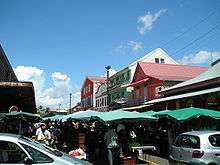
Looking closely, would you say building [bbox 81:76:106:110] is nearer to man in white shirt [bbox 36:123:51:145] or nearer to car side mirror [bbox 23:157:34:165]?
man in white shirt [bbox 36:123:51:145]

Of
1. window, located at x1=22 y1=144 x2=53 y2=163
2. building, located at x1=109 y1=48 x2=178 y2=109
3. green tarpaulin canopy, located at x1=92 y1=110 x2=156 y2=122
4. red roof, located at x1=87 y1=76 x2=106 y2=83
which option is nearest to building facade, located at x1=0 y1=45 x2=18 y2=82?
green tarpaulin canopy, located at x1=92 y1=110 x2=156 y2=122

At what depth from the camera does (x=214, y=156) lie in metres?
10.5

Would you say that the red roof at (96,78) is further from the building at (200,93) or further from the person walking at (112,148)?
the person walking at (112,148)

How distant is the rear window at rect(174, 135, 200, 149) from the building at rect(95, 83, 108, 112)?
177ft

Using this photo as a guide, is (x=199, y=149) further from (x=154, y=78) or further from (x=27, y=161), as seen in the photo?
(x=154, y=78)

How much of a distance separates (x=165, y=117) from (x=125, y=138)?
2.58 meters

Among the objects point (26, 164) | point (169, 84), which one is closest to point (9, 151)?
point (26, 164)

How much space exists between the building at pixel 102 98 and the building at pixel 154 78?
1845cm

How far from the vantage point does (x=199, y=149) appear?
1051 cm

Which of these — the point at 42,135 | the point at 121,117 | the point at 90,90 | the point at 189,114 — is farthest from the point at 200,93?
the point at 90,90

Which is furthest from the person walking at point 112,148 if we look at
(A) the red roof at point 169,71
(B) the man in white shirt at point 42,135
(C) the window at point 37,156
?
(A) the red roof at point 169,71

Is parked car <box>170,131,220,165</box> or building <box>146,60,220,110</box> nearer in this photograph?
parked car <box>170,131,220,165</box>

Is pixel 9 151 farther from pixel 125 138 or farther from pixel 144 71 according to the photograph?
pixel 144 71

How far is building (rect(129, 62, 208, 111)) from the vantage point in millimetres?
41156
